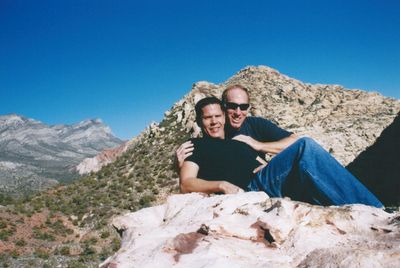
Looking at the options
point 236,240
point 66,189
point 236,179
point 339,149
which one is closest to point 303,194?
point 236,179

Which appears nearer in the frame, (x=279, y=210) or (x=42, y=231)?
(x=279, y=210)

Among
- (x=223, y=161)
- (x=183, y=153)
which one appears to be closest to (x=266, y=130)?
(x=223, y=161)

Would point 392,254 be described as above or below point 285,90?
below

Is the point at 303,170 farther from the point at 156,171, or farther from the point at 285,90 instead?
the point at 285,90

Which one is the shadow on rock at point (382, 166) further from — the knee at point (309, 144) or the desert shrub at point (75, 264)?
the desert shrub at point (75, 264)

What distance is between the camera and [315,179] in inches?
175

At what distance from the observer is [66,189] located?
40.0 m

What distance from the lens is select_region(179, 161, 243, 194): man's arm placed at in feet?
16.1

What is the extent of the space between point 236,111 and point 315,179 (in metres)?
2.91

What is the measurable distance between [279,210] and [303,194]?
1296mm

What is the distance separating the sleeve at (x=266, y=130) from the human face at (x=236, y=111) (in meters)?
0.41

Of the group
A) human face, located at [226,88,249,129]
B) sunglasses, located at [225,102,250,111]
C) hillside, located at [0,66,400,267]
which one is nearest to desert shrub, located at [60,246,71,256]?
hillside, located at [0,66,400,267]

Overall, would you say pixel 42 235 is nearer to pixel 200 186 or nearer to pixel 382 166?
pixel 382 166

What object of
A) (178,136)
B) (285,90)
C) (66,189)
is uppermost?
(285,90)
